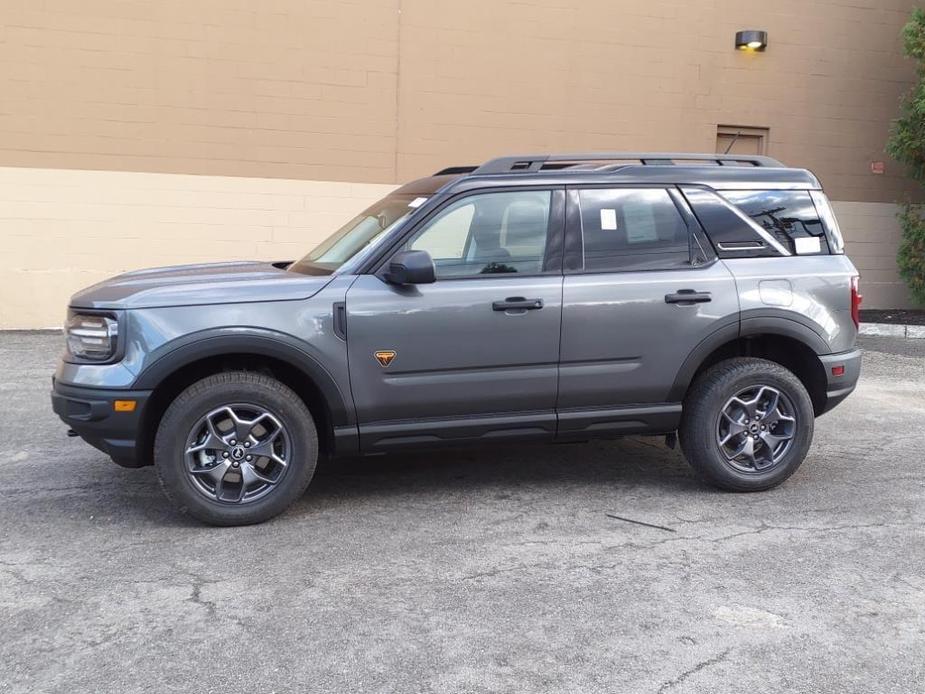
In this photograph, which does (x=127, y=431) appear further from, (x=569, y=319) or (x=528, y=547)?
(x=569, y=319)

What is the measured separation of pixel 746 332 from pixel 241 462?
2.88 m

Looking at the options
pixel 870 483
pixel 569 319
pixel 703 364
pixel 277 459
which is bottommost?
pixel 870 483

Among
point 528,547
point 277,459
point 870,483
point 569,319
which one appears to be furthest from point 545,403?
point 870,483

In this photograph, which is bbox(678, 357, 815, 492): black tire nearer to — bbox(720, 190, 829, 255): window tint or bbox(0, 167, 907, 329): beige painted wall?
bbox(720, 190, 829, 255): window tint

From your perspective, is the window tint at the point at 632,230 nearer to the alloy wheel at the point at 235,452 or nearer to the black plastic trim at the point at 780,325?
the black plastic trim at the point at 780,325

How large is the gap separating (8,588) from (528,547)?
91.2 inches

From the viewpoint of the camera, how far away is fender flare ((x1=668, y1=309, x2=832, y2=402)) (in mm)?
4898

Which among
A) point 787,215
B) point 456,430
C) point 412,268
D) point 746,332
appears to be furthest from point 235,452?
point 787,215

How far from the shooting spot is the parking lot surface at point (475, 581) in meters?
3.07

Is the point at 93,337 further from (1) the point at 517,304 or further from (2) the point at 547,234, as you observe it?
(2) the point at 547,234

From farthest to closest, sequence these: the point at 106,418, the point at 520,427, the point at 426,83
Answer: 1. the point at 426,83
2. the point at 520,427
3. the point at 106,418

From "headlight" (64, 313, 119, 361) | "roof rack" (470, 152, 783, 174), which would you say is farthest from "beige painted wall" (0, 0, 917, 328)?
"headlight" (64, 313, 119, 361)

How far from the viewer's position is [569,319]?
4.71 meters

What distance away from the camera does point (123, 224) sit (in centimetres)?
1090
